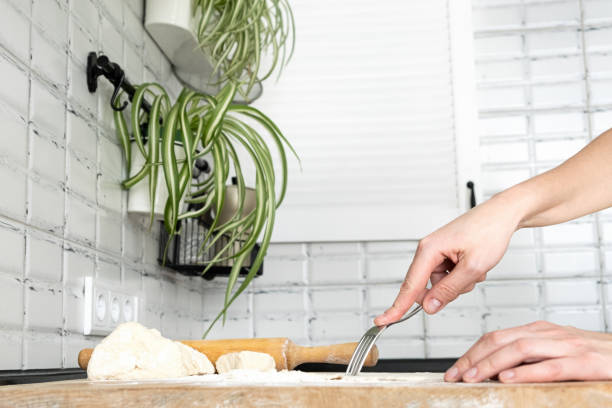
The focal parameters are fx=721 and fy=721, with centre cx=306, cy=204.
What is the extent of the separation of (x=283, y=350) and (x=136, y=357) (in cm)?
27

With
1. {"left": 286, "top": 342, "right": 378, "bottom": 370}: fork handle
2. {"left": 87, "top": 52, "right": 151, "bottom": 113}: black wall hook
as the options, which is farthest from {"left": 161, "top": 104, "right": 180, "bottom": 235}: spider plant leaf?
{"left": 286, "top": 342, "right": 378, "bottom": 370}: fork handle

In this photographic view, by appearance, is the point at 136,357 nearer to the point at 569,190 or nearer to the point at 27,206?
the point at 27,206

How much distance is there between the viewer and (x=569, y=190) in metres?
1.06

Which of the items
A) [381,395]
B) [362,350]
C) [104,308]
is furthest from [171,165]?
[381,395]

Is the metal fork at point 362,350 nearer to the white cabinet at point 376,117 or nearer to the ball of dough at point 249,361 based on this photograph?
the ball of dough at point 249,361

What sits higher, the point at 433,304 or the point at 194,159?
the point at 194,159

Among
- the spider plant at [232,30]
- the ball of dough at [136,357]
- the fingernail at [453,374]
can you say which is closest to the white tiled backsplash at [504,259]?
the spider plant at [232,30]

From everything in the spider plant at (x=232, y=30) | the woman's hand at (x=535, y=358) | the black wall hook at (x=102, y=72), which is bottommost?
the woman's hand at (x=535, y=358)

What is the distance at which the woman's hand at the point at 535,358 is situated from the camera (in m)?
0.71

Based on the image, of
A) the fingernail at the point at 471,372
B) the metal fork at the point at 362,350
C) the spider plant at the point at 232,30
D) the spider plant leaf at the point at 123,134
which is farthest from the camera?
the spider plant at the point at 232,30

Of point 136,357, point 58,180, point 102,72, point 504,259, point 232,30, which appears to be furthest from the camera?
point 504,259

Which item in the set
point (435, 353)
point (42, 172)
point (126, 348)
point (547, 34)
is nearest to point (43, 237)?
point (42, 172)

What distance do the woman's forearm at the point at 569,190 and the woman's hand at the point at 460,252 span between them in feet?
0.13

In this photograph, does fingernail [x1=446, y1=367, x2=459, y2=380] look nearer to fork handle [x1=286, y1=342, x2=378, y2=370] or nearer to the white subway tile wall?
fork handle [x1=286, y1=342, x2=378, y2=370]
